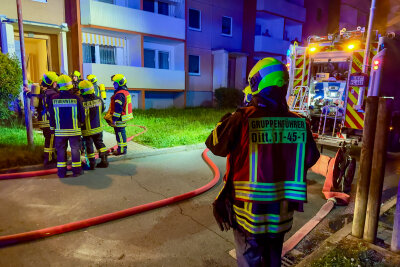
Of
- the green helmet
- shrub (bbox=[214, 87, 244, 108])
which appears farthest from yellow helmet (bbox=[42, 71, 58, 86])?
shrub (bbox=[214, 87, 244, 108])

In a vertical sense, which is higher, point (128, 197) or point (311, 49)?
point (311, 49)

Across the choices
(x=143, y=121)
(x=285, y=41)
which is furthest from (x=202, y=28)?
(x=143, y=121)

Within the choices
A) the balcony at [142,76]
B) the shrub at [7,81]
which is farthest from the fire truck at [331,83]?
the balcony at [142,76]

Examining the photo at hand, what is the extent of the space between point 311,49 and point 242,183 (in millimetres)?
6843

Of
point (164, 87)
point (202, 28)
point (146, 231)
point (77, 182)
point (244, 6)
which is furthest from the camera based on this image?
point (244, 6)

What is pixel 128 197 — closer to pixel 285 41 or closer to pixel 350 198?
pixel 350 198

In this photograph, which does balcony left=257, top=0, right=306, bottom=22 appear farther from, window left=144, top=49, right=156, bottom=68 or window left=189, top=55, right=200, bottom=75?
window left=144, top=49, right=156, bottom=68

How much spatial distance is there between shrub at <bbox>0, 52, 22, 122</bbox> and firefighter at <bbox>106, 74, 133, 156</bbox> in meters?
3.50

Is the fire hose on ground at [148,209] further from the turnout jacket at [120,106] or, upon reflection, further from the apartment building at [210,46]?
the apartment building at [210,46]

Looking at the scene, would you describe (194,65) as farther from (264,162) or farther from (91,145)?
(264,162)

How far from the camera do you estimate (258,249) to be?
1.96 metres

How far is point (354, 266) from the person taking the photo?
2783 millimetres

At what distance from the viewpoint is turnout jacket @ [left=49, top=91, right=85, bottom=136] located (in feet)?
16.4

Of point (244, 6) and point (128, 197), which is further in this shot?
point (244, 6)
